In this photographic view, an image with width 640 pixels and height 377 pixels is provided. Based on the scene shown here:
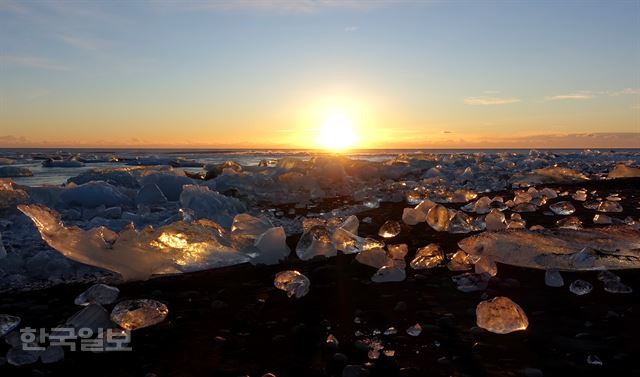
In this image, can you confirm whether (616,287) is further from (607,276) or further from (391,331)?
(391,331)

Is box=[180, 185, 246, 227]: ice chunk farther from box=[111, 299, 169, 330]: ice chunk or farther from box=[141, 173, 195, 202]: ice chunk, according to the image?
box=[111, 299, 169, 330]: ice chunk

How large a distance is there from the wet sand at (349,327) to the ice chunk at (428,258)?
10 centimetres

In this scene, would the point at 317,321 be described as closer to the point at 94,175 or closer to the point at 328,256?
the point at 328,256

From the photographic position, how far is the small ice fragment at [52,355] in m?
1.65

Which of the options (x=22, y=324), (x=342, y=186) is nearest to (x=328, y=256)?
(x=22, y=324)

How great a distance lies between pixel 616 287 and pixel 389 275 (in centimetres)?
117

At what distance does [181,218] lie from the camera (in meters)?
4.42

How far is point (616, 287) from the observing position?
2234 millimetres

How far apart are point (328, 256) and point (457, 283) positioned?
3.36ft

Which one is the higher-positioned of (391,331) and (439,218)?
(439,218)

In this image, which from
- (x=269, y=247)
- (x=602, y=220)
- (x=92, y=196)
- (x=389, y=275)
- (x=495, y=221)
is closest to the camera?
(x=389, y=275)

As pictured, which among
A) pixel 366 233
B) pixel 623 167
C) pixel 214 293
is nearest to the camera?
pixel 214 293

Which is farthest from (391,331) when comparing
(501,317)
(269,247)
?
(269,247)

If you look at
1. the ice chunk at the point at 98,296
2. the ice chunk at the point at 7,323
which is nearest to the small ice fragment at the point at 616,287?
the ice chunk at the point at 98,296
